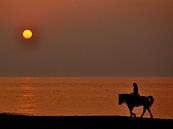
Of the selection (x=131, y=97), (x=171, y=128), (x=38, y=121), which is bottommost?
(x=171, y=128)

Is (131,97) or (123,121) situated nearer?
(123,121)

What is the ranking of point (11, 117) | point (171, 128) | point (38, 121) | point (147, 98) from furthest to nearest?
point (147, 98)
point (11, 117)
point (38, 121)
point (171, 128)

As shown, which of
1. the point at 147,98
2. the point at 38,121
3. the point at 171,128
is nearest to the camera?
the point at 171,128

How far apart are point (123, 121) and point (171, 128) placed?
8.50 feet

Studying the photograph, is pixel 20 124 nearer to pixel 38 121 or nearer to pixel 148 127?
pixel 38 121

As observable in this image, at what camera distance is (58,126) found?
21562 millimetres

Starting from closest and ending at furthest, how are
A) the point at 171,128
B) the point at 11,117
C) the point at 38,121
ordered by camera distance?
1. the point at 171,128
2. the point at 38,121
3. the point at 11,117

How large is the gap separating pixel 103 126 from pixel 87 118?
8.63 ft

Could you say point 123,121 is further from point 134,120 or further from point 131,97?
point 131,97

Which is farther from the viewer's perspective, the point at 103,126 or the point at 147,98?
the point at 147,98

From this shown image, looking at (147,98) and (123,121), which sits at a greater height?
(147,98)

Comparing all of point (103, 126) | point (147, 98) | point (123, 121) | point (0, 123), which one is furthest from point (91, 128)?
point (147, 98)

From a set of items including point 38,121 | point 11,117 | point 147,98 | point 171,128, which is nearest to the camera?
point 171,128

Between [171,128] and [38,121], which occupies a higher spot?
[38,121]
